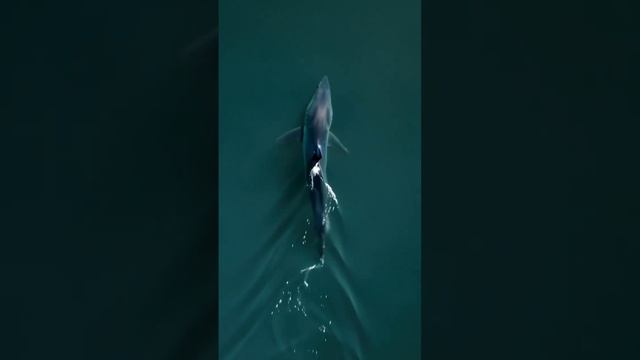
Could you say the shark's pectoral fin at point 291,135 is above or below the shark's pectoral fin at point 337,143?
above

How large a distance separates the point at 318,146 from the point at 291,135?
0.12 metres

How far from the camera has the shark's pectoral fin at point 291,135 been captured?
10.6 ft

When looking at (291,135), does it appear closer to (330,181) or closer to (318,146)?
(318,146)

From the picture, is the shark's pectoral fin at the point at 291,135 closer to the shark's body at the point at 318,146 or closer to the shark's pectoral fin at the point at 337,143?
the shark's body at the point at 318,146

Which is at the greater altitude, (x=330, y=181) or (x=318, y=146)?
(x=318, y=146)

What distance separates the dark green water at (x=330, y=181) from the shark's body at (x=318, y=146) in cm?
3

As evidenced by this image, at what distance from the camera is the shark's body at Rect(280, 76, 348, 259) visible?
325cm

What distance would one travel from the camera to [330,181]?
329 cm

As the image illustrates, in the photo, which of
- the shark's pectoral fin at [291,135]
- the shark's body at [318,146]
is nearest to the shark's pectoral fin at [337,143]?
the shark's body at [318,146]

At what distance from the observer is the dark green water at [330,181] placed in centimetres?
321

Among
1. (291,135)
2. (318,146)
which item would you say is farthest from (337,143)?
(291,135)
